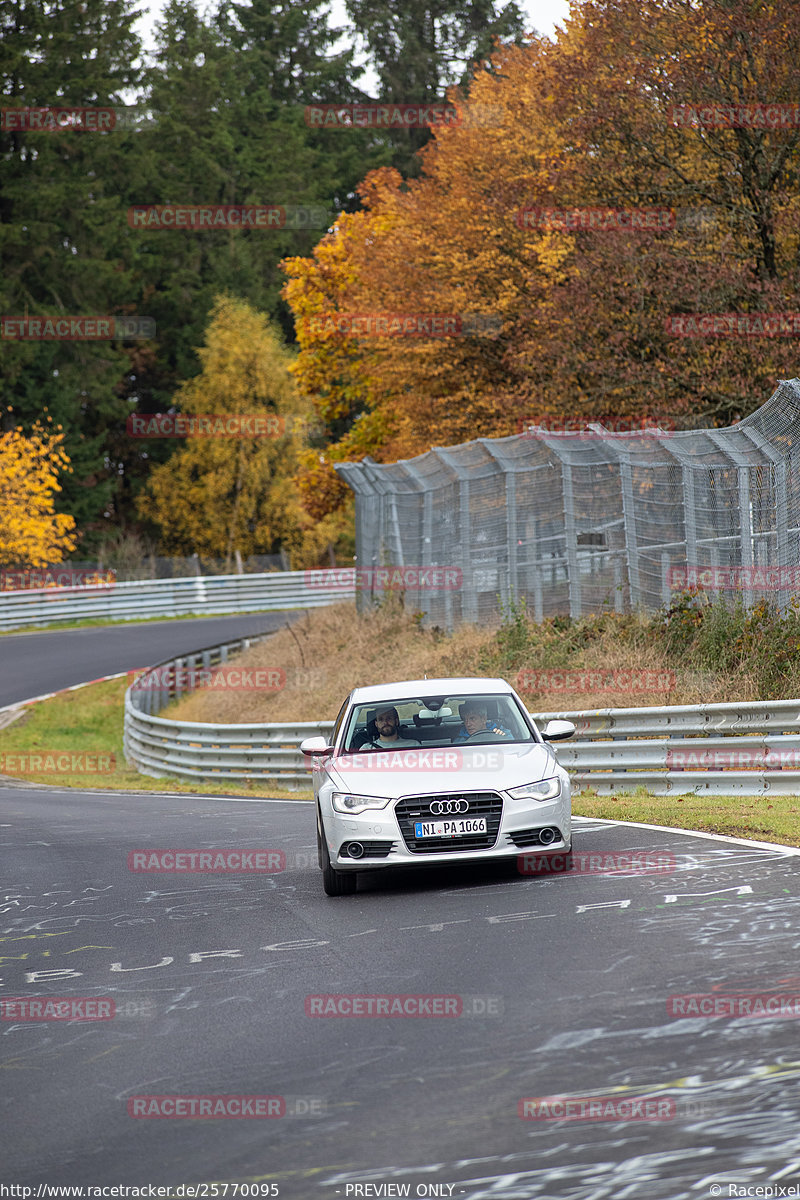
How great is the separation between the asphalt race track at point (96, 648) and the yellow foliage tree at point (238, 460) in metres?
21.0

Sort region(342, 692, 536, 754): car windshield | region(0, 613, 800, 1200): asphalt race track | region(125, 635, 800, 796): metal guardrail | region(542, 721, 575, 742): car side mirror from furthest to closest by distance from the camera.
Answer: region(125, 635, 800, 796): metal guardrail
region(342, 692, 536, 754): car windshield
region(542, 721, 575, 742): car side mirror
region(0, 613, 800, 1200): asphalt race track

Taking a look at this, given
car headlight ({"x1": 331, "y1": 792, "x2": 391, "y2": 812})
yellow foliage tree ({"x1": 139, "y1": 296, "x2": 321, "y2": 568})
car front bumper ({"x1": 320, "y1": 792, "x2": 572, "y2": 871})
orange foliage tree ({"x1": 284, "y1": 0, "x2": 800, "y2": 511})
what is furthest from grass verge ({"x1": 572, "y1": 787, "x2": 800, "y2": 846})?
yellow foliage tree ({"x1": 139, "y1": 296, "x2": 321, "y2": 568})

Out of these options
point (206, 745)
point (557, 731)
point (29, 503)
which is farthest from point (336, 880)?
point (29, 503)

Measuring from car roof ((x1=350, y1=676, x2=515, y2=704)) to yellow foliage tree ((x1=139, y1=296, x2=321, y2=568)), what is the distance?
55.0 m

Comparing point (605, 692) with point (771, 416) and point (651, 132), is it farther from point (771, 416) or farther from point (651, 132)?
point (651, 132)

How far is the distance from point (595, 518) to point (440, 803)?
1197cm

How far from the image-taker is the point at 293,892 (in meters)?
11.0

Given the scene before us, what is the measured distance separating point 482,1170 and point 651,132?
79.8 ft

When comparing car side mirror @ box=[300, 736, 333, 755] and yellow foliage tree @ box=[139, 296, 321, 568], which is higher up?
yellow foliage tree @ box=[139, 296, 321, 568]

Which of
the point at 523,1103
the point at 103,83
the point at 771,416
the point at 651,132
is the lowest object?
the point at 523,1103

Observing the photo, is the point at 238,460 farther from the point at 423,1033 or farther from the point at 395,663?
the point at 423,1033

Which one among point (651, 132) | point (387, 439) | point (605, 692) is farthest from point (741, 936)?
point (387, 439)

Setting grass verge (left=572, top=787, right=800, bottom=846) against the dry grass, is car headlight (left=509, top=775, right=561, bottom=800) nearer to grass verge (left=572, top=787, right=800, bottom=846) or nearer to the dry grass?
grass verge (left=572, top=787, right=800, bottom=846)

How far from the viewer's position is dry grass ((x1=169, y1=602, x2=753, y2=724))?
18828 mm
